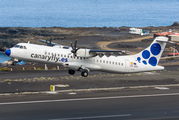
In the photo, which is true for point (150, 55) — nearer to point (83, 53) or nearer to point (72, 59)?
point (83, 53)

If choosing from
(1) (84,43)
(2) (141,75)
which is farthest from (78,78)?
(1) (84,43)

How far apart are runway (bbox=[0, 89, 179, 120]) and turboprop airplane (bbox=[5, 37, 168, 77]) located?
A: 22.7 ft

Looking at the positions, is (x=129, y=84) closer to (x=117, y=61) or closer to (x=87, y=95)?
(x=117, y=61)

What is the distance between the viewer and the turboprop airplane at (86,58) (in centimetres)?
3288

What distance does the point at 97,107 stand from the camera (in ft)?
75.0

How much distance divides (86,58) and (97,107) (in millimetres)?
12504

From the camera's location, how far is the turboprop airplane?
32.9m

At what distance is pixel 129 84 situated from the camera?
35.4 metres

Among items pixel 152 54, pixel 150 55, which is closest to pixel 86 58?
pixel 150 55

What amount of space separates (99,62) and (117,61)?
2.68m

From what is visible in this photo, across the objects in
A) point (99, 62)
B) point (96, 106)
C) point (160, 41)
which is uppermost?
point (160, 41)

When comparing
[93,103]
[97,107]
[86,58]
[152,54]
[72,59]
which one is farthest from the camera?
[152,54]

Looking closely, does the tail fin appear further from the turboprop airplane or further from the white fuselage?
the white fuselage

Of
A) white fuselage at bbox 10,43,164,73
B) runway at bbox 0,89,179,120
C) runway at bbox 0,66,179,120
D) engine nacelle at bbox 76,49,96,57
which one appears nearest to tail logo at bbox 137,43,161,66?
white fuselage at bbox 10,43,164,73
